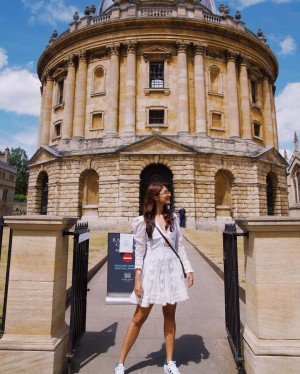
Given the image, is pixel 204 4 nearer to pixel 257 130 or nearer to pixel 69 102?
pixel 257 130

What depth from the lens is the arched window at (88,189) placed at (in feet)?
80.8

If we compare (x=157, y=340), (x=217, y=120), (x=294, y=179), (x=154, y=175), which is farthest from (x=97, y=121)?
(x=294, y=179)

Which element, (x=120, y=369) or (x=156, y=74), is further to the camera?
(x=156, y=74)

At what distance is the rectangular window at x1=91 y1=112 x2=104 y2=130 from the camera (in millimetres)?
25770

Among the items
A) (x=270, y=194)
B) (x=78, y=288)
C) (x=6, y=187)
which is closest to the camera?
(x=78, y=288)

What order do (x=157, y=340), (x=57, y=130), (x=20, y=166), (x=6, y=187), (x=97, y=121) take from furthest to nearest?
(x=20, y=166)
(x=6, y=187)
(x=57, y=130)
(x=97, y=121)
(x=157, y=340)

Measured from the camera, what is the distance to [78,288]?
13.4 feet

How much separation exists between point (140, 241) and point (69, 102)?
26.0 metres

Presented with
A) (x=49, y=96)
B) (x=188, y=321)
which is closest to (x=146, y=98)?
→ (x=49, y=96)

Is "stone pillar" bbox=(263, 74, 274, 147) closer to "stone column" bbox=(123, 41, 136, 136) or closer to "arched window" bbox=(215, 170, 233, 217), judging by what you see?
"arched window" bbox=(215, 170, 233, 217)

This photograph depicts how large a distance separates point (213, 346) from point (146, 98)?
23313 millimetres

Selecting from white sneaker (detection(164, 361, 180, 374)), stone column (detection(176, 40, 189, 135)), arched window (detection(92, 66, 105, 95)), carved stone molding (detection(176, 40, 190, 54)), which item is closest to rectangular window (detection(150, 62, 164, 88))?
stone column (detection(176, 40, 189, 135))

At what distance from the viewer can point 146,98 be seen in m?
25.3

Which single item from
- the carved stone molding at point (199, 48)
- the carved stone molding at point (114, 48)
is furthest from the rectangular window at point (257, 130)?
the carved stone molding at point (114, 48)
